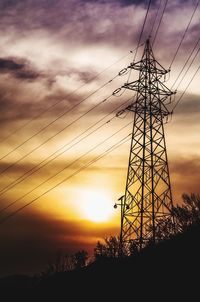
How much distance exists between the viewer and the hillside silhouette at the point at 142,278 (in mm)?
13133

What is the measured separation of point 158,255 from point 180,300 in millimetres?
3796

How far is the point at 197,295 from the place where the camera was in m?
11.9

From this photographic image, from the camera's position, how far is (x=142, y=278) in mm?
15273

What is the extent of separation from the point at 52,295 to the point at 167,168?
10.1 metres

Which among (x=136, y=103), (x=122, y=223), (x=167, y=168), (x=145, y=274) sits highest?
(x=136, y=103)

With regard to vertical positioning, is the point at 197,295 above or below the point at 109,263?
below

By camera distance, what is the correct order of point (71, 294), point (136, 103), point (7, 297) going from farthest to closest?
point (136, 103), point (7, 297), point (71, 294)

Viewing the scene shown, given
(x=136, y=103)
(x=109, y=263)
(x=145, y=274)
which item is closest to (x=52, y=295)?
(x=109, y=263)

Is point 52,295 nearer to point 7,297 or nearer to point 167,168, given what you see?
point 7,297

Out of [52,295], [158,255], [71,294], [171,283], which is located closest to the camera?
[171,283]

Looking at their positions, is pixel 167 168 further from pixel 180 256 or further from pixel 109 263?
pixel 180 256

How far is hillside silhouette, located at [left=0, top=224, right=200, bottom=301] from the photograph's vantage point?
13133 millimetres

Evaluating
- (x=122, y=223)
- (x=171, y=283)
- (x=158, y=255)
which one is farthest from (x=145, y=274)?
(x=122, y=223)

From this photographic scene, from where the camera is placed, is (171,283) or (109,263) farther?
(109,263)
